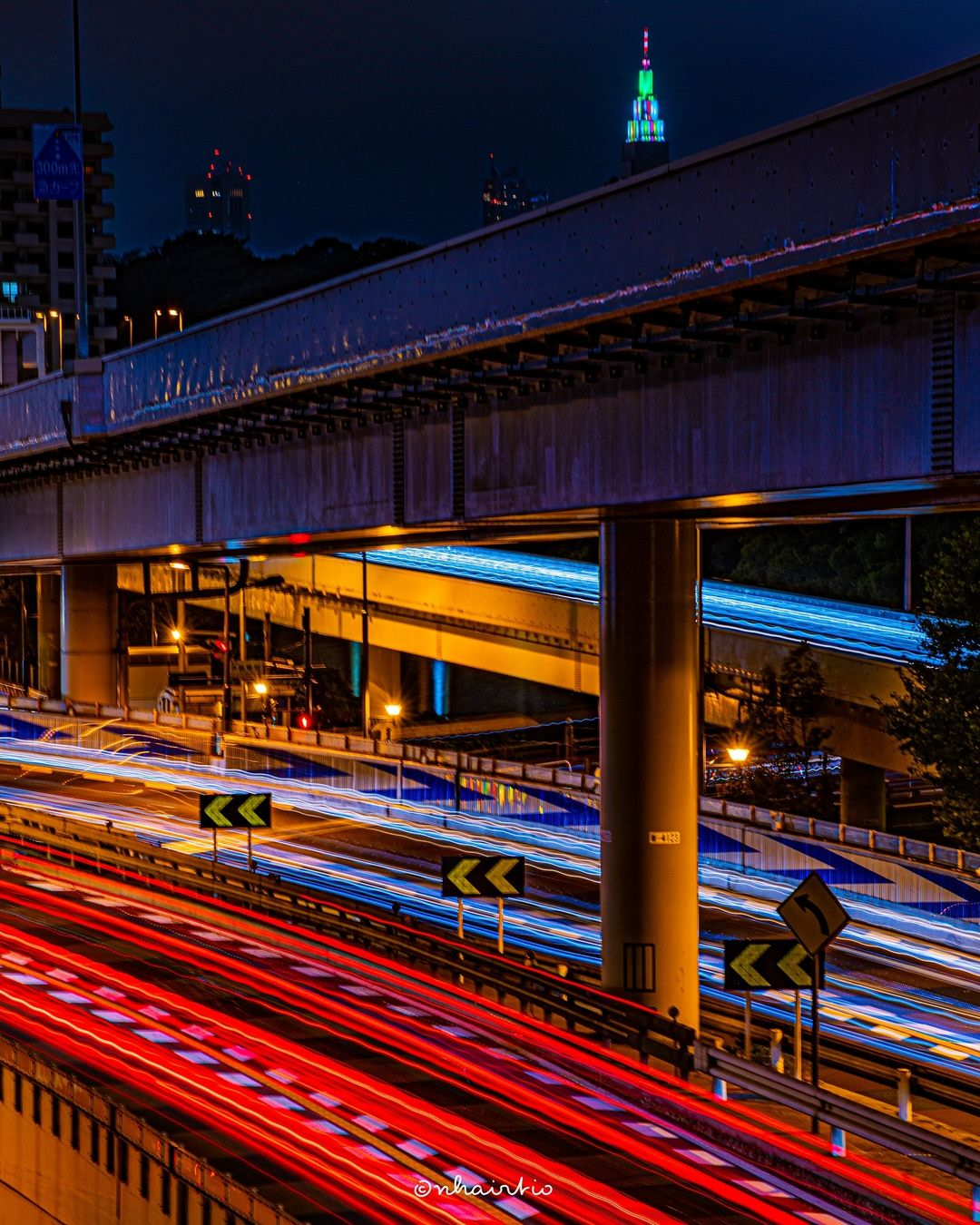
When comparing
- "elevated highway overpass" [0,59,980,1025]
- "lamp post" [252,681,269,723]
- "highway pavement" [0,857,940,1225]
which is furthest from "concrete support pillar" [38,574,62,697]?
"highway pavement" [0,857,940,1225]

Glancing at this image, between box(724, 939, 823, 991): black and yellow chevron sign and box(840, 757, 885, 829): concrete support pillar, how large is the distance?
116ft

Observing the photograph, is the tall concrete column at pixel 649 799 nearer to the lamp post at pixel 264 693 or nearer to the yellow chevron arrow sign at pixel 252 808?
the yellow chevron arrow sign at pixel 252 808

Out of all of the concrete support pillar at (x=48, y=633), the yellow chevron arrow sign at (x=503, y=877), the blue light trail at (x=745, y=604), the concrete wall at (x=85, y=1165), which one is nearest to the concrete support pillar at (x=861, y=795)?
the blue light trail at (x=745, y=604)

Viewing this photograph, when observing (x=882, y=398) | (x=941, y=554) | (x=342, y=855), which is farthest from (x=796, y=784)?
(x=882, y=398)

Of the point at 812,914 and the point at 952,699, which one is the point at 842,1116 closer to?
the point at 812,914

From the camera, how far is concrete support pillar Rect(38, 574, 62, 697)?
77562 millimetres

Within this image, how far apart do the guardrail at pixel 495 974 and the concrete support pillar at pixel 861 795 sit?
26.0 m

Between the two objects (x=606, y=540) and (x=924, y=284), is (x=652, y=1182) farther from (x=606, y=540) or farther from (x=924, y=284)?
(x=606, y=540)

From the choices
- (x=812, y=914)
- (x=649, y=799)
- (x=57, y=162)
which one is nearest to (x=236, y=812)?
(x=649, y=799)

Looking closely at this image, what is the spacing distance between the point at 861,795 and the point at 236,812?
1143 inches

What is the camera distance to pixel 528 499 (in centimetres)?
2333

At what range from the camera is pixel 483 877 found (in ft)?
72.2

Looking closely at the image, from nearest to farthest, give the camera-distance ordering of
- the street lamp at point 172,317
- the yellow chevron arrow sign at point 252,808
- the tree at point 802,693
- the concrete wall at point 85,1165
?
the concrete wall at point 85,1165 → the yellow chevron arrow sign at point 252,808 → the street lamp at point 172,317 → the tree at point 802,693

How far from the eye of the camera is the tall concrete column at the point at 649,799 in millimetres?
22625
